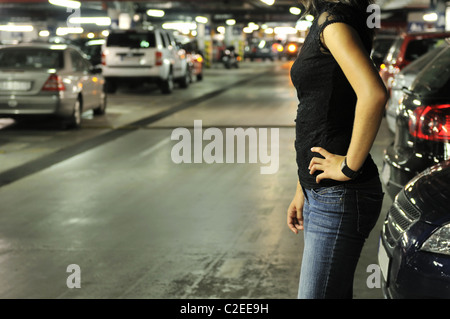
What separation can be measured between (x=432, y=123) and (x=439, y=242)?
218 centimetres

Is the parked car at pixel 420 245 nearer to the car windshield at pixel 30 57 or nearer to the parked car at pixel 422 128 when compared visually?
the parked car at pixel 422 128

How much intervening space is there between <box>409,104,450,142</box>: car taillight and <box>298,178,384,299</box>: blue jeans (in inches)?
112

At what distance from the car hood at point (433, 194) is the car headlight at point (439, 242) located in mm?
43

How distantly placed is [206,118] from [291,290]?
38.4 ft

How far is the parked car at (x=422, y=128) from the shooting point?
570 centimetres

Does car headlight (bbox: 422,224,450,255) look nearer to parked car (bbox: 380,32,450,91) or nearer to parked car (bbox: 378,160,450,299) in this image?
parked car (bbox: 378,160,450,299)

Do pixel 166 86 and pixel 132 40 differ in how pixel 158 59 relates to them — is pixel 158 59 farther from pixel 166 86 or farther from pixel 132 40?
pixel 132 40

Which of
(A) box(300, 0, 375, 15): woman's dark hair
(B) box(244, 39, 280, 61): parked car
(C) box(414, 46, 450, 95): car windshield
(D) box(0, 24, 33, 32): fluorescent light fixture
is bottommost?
(B) box(244, 39, 280, 61): parked car

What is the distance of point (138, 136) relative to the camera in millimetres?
13859

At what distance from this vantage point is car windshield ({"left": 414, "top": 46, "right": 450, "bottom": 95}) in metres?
5.96

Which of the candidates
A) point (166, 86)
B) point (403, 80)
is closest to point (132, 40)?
point (166, 86)

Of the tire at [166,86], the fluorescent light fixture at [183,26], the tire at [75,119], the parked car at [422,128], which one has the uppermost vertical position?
the parked car at [422,128]

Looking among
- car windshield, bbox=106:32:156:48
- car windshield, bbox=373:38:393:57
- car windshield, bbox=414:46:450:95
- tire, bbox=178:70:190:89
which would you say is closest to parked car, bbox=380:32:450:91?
car windshield, bbox=373:38:393:57

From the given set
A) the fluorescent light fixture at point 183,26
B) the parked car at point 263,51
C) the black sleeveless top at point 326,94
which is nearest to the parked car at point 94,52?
→ the black sleeveless top at point 326,94
